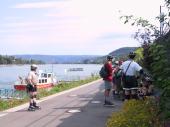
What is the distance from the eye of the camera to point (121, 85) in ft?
45.3

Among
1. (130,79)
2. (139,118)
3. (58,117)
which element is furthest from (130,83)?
(139,118)

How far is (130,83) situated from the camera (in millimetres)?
13312

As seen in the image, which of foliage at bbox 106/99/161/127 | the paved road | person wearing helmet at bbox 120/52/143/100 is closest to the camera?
foliage at bbox 106/99/161/127

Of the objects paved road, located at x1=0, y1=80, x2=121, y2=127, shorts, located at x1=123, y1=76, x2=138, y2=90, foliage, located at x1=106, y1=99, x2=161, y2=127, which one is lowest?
paved road, located at x1=0, y1=80, x2=121, y2=127

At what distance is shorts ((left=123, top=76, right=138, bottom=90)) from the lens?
13.2 metres

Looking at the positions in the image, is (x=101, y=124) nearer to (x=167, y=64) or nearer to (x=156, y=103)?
(x=156, y=103)

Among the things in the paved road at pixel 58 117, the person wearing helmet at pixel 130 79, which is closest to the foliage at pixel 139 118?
the person wearing helmet at pixel 130 79

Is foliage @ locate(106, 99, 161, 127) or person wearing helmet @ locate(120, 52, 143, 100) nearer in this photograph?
foliage @ locate(106, 99, 161, 127)

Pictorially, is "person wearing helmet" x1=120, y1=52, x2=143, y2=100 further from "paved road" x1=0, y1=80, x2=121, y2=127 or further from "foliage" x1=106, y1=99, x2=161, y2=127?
"foliage" x1=106, y1=99, x2=161, y2=127

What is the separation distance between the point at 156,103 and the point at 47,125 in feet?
16.0

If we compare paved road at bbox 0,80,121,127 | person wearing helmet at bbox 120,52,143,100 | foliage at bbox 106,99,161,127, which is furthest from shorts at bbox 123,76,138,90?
foliage at bbox 106,99,161,127

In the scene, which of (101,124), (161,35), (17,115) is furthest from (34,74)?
(161,35)

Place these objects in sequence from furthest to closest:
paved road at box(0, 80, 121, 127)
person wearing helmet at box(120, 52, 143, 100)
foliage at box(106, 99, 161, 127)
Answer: paved road at box(0, 80, 121, 127) < person wearing helmet at box(120, 52, 143, 100) < foliage at box(106, 99, 161, 127)

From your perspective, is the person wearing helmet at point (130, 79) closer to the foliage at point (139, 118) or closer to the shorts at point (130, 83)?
the shorts at point (130, 83)
